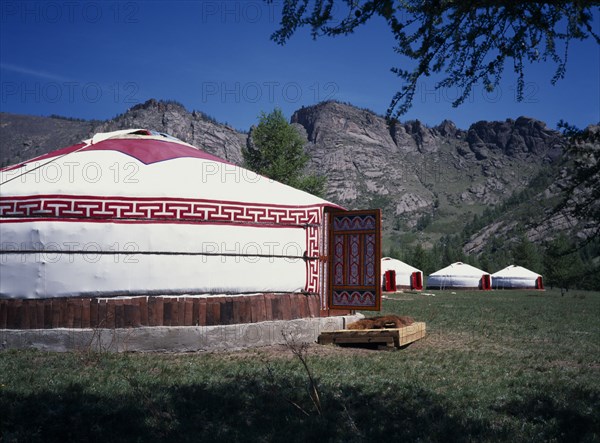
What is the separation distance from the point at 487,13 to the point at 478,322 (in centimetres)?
987

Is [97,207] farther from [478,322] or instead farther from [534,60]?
[478,322]

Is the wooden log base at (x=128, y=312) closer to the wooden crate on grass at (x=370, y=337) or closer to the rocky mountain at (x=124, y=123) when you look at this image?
the wooden crate on grass at (x=370, y=337)

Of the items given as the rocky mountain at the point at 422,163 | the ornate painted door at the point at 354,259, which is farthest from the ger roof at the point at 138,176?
the rocky mountain at the point at 422,163

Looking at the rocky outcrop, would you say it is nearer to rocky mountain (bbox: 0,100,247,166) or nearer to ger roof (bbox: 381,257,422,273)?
rocky mountain (bbox: 0,100,247,166)

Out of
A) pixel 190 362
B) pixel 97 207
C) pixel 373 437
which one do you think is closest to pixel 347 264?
pixel 190 362

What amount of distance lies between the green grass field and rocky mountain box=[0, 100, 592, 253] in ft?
300

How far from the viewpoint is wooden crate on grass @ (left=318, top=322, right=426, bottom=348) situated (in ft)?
25.4

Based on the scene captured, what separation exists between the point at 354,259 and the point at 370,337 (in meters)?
1.27

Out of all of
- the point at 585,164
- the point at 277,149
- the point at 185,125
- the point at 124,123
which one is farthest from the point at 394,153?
the point at 585,164

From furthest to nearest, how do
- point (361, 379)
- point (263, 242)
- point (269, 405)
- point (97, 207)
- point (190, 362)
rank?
point (263, 242) → point (97, 207) → point (190, 362) → point (361, 379) → point (269, 405)

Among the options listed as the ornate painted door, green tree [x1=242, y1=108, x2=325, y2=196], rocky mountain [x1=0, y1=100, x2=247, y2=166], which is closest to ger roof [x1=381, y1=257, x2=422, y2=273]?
green tree [x1=242, y1=108, x2=325, y2=196]

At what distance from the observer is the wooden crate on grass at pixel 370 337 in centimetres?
773

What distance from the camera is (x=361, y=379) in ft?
18.1

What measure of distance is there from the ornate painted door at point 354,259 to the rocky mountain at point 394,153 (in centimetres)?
8958
